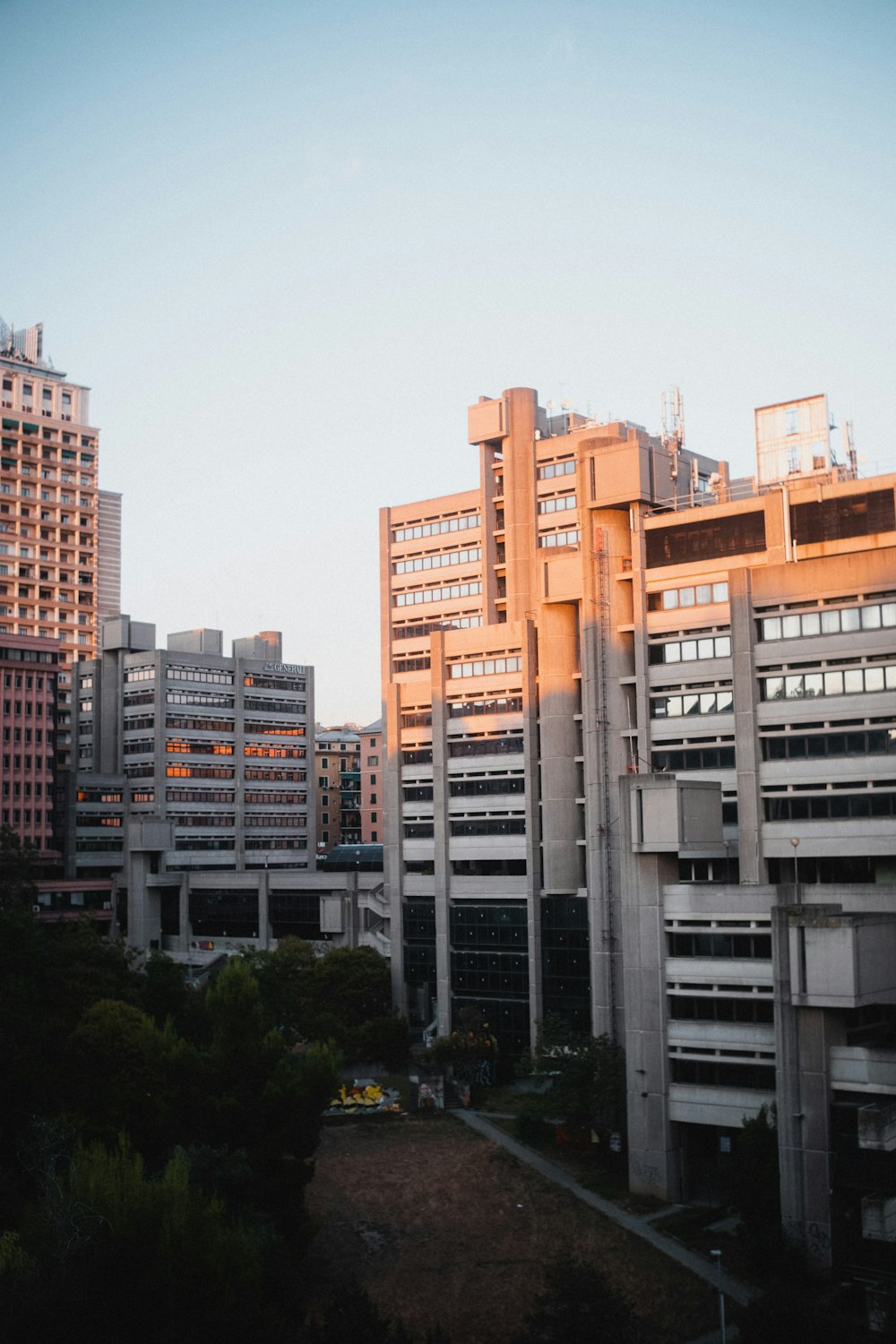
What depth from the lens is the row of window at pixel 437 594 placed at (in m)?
136

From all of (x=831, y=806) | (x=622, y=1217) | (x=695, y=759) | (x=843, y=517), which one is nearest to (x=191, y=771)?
(x=695, y=759)

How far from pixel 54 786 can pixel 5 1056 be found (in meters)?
83.3

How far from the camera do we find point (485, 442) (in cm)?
13412

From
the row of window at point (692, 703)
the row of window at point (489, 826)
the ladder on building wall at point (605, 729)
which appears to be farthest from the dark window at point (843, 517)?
the row of window at point (489, 826)

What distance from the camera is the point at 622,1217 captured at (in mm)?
67625

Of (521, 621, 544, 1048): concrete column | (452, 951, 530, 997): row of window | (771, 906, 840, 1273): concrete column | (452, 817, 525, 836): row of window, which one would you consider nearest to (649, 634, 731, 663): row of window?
(521, 621, 544, 1048): concrete column

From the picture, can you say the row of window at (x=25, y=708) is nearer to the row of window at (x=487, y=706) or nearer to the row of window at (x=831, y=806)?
the row of window at (x=487, y=706)

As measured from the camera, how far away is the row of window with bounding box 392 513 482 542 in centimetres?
13588

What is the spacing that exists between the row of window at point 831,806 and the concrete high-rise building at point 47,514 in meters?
123

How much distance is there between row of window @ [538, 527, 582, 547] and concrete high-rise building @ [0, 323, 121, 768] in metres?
78.1

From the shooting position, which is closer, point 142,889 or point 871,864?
point 871,864

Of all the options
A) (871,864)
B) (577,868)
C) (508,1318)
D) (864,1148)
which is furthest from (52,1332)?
(577,868)

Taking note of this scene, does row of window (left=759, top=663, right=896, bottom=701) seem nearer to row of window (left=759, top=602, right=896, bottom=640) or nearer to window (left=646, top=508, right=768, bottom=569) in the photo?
row of window (left=759, top=602, right=896, bottom=640)

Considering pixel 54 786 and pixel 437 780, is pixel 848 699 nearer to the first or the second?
pixel 437 780
